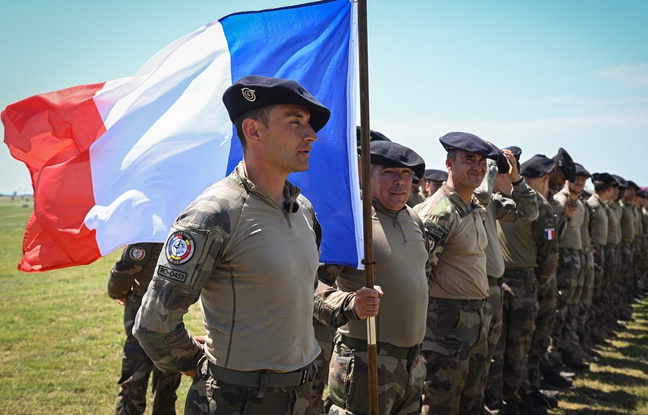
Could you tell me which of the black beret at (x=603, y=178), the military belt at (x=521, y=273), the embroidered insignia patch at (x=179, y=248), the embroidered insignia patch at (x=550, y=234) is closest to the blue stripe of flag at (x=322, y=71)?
the embroidered insignia patch at (x=179, y=248)

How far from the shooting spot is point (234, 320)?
2680mm

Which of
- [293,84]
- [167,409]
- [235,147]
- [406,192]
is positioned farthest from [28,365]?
[293,84]

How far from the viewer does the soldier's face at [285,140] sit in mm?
2906

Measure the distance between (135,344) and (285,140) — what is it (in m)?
3.30

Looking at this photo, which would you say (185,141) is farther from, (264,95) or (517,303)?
(517,303)

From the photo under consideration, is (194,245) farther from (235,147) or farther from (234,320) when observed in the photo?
(235,147)

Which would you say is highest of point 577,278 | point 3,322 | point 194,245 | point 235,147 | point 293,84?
point 293,84

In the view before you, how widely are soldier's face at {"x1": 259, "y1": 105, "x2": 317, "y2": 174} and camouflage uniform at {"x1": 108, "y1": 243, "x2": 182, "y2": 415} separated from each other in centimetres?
277

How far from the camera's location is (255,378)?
2.69m

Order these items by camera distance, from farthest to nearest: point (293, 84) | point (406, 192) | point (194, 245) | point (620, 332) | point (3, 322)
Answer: point (620, 332) → point (3, 322) → point (406, 192) → point (293, 84) → point (194, 245)

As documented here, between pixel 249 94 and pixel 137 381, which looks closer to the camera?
pixel 249 94

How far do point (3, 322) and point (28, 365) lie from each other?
356 centimetres

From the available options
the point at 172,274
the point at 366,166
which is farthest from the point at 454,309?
the point at 172,274

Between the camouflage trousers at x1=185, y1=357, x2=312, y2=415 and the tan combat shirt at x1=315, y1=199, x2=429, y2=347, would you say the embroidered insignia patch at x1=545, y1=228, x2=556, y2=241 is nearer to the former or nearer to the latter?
the tan combat shirt at x1=315, y1=199, x2=429, y2=347
